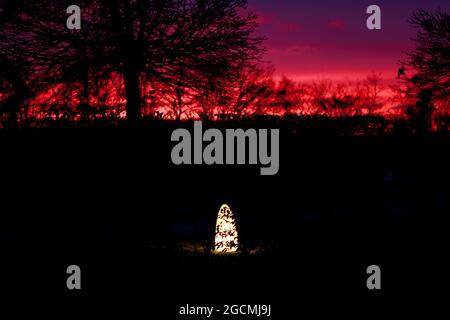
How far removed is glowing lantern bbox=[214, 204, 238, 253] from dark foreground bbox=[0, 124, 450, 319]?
0.75 feet

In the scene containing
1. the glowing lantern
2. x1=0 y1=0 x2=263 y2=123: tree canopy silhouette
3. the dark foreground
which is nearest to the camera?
the dark foreground

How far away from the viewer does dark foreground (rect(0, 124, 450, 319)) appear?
7.15 metres

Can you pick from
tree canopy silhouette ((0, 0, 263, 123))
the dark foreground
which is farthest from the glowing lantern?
tree canopy silhouette ((0, 0, 263, 123))

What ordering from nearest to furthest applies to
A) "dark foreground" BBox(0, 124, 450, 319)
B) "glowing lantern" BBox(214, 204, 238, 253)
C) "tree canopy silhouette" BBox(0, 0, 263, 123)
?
"dark foreground" BBox(0, 124, 450, 319) < "glowing lantern" BBox(214, 204, 238, 253) < "tree canopy silhouette" BBox(0, 0, 263, 123)

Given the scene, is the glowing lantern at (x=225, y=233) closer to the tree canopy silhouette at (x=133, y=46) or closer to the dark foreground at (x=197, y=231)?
the dark foreground at (x=197, y=231)

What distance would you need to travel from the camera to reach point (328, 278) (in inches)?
311

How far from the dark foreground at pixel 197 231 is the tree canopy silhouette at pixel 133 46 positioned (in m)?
1.74

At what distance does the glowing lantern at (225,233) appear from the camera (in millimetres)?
9203

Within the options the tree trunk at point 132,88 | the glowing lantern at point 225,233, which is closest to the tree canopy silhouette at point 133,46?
the tree trunk at point 132,88

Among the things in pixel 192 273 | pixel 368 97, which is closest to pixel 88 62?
pixel 192 273

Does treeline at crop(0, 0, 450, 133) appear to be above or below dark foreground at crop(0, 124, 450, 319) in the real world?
above

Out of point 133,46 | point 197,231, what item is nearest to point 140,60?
point 133,46

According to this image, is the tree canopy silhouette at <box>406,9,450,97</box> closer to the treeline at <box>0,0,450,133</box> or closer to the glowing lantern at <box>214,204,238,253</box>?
the treeline at <box>0,0,450,133</box>
